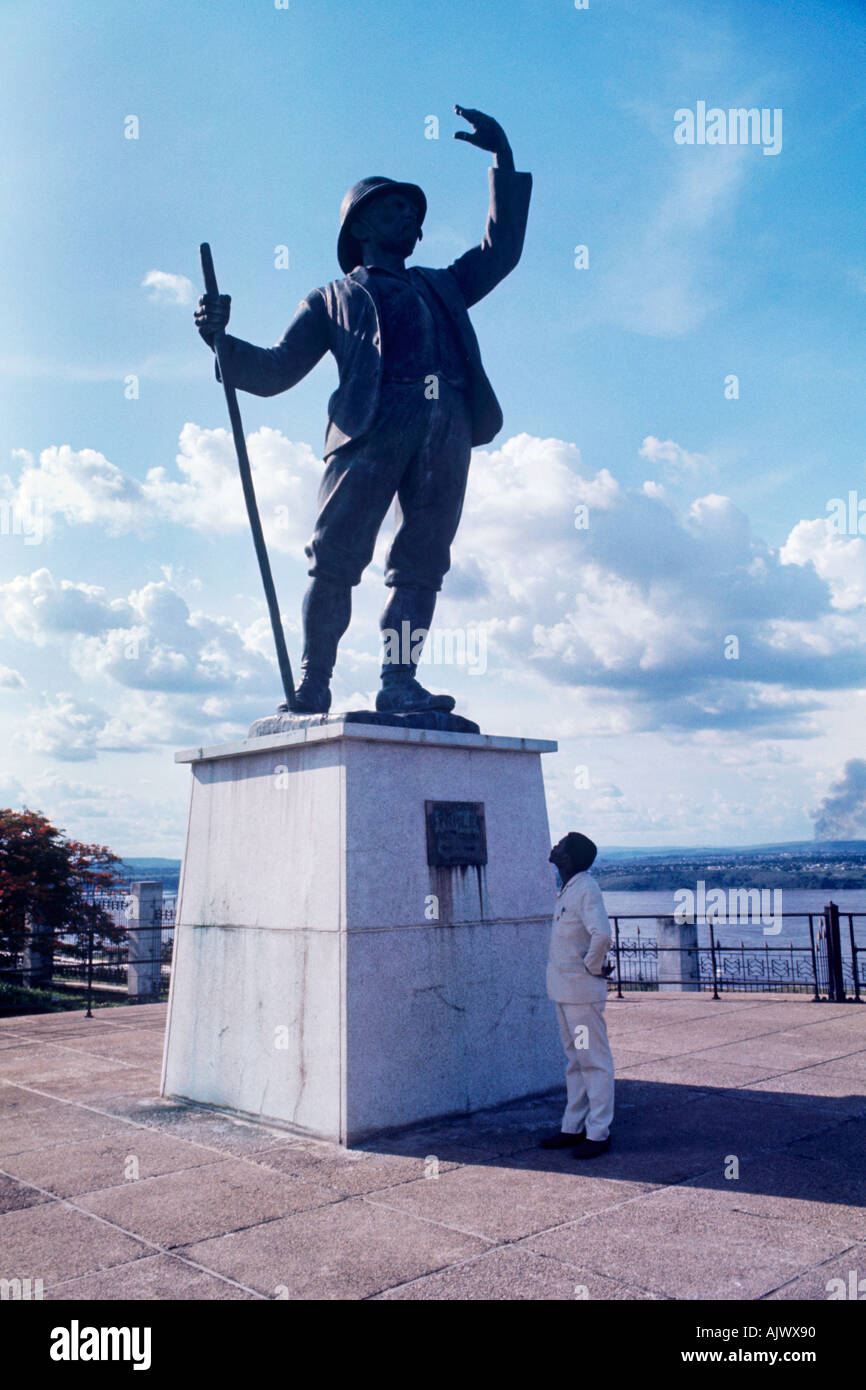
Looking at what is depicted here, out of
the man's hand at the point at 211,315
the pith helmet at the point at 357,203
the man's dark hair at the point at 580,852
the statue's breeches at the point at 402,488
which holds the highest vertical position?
the pith helmet at the point at 357,203

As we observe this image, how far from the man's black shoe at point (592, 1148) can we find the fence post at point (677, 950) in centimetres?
820

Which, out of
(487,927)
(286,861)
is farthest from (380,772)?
(487,927)

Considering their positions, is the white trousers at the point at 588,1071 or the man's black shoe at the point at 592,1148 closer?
the man's black shoe at the point at 592,1148

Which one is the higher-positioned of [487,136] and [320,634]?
[487,136]

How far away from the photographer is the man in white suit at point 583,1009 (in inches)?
182

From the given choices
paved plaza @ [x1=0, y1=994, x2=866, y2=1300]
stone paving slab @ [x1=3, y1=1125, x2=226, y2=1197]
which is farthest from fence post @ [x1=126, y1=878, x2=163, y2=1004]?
stone paving slab @ [x1=3, y1=1125, x2=226, y2=1197]

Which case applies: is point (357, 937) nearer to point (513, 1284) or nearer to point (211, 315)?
point (513, 1284)

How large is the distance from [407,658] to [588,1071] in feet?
9.16

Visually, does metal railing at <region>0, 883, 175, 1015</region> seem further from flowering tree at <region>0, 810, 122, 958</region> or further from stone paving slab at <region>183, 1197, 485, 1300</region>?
stone paving slab at <region>183, 1197, 485, 1300</region>

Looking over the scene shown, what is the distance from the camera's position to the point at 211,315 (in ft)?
19.6

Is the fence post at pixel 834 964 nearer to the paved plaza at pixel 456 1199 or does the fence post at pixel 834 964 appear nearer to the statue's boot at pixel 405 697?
the paved plaza at pixel 456 1199

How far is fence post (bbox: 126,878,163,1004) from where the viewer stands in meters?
14.9

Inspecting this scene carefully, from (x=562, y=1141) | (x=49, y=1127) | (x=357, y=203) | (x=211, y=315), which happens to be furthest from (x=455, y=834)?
(x=357, y=203)

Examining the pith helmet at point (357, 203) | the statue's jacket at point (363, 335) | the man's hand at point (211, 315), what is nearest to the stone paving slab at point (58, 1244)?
the statue's jacket at point (363, 335)
